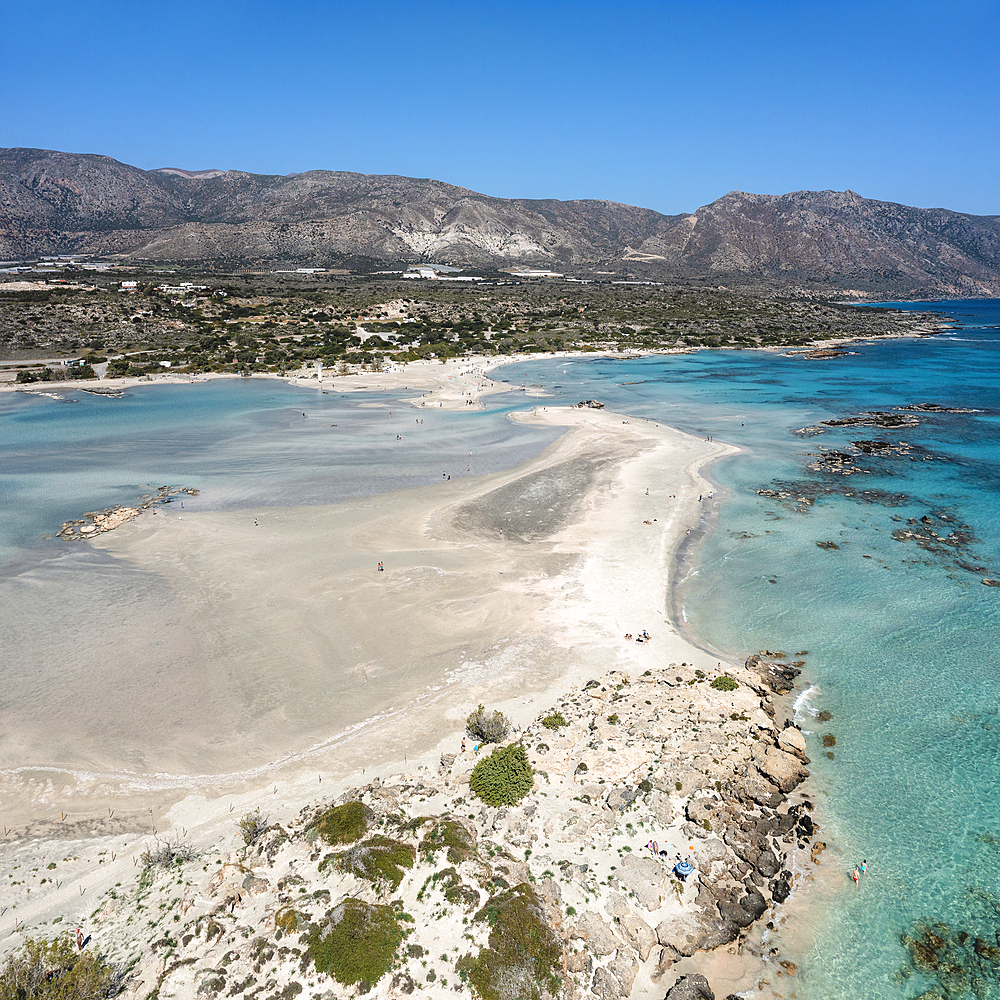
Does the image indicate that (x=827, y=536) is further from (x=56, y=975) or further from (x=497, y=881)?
(x=56, y=975)

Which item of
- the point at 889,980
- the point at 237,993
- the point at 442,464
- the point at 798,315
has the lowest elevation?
the point at 889,980

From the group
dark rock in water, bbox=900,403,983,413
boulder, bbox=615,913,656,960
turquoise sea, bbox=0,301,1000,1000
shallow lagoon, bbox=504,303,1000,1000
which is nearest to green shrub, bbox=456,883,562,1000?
boulder, bbox=615,913,656,960

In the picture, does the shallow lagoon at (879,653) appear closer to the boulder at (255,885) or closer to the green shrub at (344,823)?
the green shrub at (344,823)

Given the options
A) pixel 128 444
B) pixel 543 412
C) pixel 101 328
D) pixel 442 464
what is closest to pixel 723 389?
pixel 543 412

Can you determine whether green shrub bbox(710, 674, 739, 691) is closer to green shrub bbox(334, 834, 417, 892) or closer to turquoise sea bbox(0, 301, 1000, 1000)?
turquoise sea bbox(0, 301, 1000, 1000)

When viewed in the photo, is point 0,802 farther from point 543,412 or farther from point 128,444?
point 543,412
